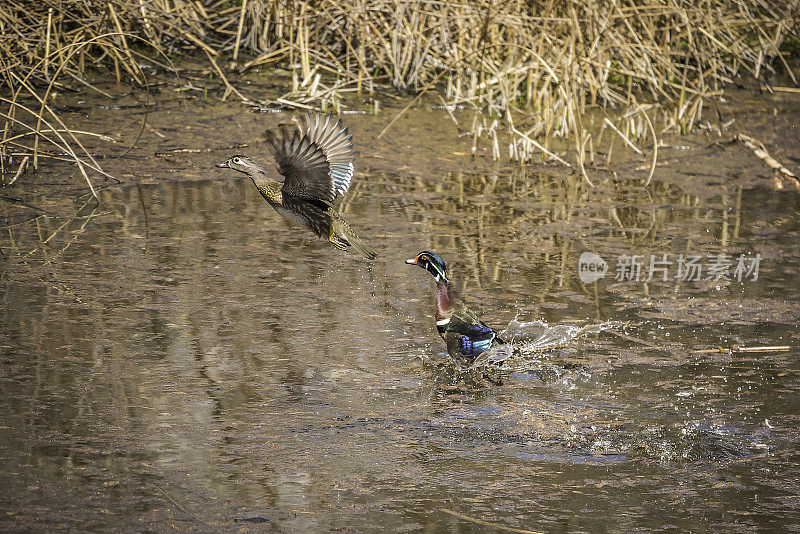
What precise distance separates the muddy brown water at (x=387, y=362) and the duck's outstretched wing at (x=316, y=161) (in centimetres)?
56

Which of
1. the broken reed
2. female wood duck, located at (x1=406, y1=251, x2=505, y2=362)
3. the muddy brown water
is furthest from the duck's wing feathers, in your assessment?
the broken reed

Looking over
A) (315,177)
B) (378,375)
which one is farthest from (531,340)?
(315,177)

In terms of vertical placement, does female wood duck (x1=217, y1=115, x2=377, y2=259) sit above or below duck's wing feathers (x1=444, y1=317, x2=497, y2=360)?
above

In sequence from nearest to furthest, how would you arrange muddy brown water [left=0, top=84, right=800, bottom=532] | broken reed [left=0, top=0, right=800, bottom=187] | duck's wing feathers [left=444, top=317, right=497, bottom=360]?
muddy brown water [left=0, top=84, right=800, bottom=532] < duck's wing feathers [left=444, top=317, right=497, bottom=360] < broken reed [left=0, top=0, right=800, bottom=187]

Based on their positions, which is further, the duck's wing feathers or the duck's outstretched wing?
the duck's outstretched wing

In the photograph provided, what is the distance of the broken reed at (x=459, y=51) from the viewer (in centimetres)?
884

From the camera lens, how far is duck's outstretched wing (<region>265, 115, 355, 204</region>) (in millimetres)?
5484

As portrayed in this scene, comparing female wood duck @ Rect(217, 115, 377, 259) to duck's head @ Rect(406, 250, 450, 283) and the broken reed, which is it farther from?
the broken reed

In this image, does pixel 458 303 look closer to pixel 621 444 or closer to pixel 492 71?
pixel 621 444

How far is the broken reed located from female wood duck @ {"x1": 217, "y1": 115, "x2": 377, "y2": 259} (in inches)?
106

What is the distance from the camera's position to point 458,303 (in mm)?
4996

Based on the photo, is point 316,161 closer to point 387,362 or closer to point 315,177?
point 315,177

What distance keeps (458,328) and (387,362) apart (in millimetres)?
361

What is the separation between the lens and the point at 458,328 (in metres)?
4.88
